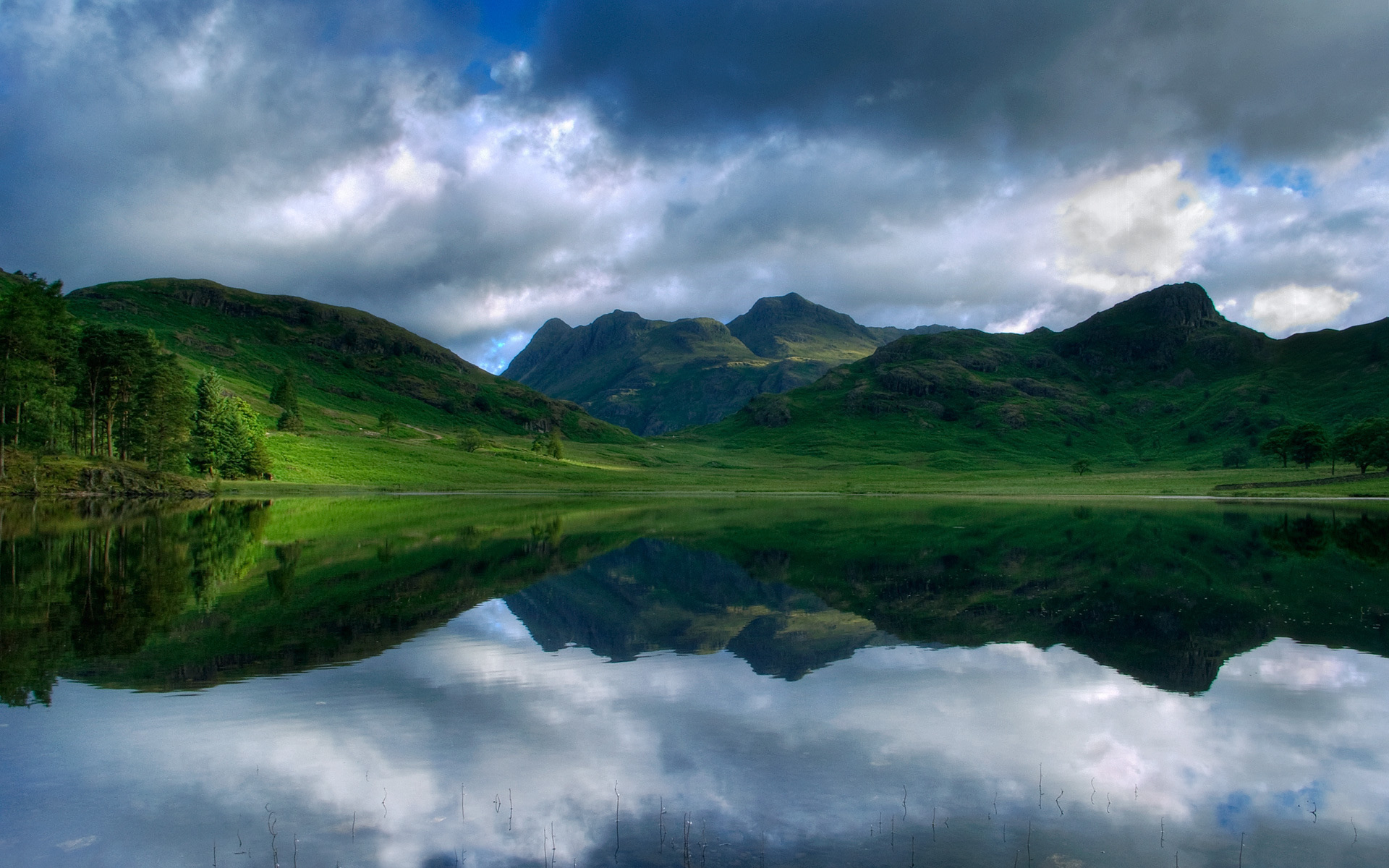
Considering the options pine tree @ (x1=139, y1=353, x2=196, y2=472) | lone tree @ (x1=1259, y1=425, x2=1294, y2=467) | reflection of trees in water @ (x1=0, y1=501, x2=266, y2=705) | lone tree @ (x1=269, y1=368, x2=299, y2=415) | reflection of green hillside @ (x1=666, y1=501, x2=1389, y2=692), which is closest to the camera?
reflection of trees in water @ (x1=0, y1=501, x2=266, y2=705)

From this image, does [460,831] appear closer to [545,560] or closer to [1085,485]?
[545,560]

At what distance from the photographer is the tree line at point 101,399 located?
76562mm

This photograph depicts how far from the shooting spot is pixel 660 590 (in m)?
34.4

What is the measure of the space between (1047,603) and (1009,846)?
72.1 ft

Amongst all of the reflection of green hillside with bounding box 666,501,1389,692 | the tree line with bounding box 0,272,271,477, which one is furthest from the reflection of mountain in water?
the tree line with bounding box 0,272,271,477

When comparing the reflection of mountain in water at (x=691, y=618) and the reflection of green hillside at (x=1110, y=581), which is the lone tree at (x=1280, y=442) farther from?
the reflection of mountain in water at (x=691, y=618)

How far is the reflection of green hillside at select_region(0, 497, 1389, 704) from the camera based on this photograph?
21.8m

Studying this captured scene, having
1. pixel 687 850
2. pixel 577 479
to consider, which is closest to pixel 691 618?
pixel 687 850

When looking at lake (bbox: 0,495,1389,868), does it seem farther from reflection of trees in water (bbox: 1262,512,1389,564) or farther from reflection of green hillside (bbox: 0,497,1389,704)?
reflection of trees in water (bbox: 1262,512,1389,564)

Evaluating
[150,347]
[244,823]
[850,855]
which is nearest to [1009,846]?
[850,855]

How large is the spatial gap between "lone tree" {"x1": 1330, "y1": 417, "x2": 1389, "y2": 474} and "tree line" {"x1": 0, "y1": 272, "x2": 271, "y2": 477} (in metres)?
178

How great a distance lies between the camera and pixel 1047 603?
30.5 m

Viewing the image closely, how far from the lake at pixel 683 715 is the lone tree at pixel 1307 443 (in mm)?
135403

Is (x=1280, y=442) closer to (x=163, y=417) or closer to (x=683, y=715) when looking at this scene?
(x=683, y=715)
